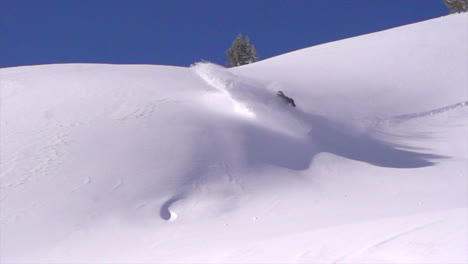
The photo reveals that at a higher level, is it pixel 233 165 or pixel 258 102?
pixel 258 102

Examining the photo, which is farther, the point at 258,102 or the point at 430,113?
the point at 430,113

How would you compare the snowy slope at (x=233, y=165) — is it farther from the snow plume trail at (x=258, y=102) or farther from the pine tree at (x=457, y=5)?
the pine tree at (x=457, y=5)

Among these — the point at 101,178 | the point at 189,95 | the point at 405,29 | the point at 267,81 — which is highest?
the point at 405,29

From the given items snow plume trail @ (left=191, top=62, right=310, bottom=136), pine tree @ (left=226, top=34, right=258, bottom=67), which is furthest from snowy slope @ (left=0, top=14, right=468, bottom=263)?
pine tree @ (left=226, top=34, right=258, bottom=67)

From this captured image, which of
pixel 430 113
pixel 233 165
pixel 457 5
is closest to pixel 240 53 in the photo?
pixel 457 5

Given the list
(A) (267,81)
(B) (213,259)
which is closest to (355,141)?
(A) (267,81)

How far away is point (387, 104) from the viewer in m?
12.5

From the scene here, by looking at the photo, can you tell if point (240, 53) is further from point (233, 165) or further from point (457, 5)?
point (233, 165)

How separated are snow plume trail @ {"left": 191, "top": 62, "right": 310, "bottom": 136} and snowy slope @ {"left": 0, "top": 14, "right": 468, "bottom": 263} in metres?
0.04

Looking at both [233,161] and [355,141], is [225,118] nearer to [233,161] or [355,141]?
[233,161]

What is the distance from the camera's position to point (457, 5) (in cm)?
2959

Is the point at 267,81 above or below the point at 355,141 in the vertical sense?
above

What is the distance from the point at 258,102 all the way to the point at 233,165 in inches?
114

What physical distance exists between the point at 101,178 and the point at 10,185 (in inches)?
49.4
